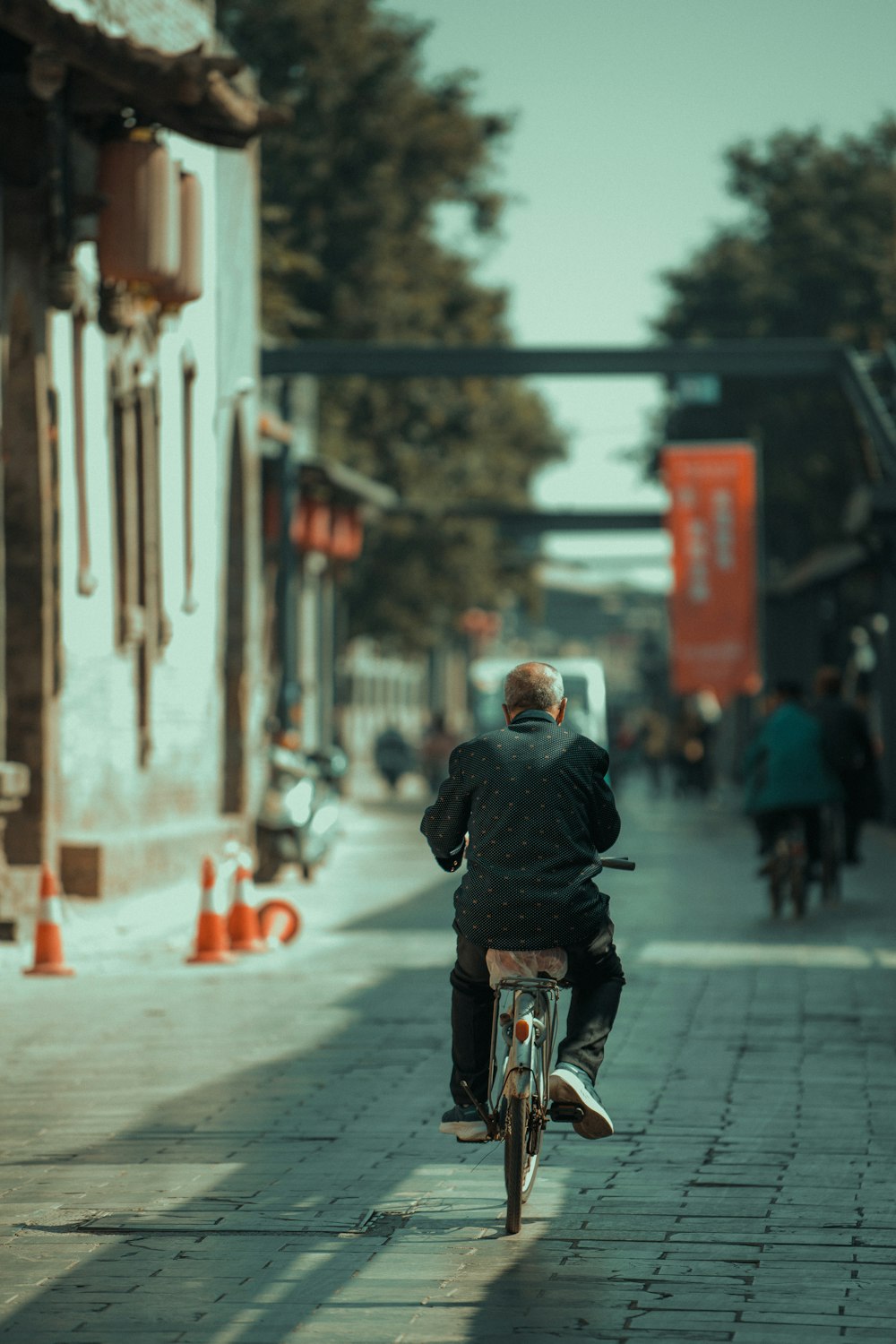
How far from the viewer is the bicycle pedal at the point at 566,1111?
6469mm

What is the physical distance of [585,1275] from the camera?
5734 mm

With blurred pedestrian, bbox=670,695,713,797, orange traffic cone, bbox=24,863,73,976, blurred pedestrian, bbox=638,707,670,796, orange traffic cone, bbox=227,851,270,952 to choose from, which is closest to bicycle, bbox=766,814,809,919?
orange traffic cone, bbox=227,851,270,952

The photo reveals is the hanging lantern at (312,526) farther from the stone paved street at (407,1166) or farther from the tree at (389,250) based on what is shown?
the stone paved street at (407,1166)

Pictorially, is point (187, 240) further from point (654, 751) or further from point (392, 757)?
point (654, 751)

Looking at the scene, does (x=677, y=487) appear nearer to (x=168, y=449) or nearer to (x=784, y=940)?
(x=168, y=449)

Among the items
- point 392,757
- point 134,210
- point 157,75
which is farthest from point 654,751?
point 157,75

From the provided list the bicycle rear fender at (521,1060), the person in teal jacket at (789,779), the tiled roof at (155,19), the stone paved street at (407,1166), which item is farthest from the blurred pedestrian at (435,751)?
the bicycle rear fender at (521,1060)

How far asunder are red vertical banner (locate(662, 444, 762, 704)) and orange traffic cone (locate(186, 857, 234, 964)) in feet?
62.2

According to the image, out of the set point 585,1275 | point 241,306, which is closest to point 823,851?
point 241,306

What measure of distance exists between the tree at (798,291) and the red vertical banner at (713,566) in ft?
18.8

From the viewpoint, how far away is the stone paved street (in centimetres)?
543

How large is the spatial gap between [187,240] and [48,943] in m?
5.97

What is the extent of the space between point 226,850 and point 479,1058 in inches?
301

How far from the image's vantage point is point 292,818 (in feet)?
64.4
